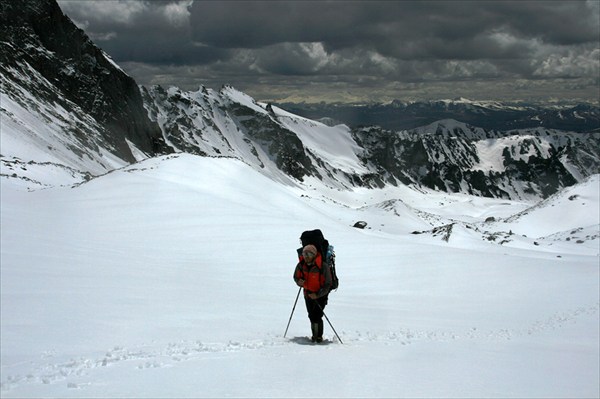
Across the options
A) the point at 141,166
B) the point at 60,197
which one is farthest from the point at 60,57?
the point at 60,197

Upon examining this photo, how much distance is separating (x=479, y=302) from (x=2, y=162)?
42.3 m

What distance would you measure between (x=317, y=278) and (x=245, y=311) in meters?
2.84

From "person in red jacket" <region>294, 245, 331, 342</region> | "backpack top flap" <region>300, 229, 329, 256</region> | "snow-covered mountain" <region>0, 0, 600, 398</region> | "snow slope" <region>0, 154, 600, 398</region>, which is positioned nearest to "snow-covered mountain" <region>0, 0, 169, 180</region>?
"snow-covered mountain" <region>0, 0, 600, 398</region>

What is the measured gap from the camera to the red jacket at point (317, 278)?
1032 cm

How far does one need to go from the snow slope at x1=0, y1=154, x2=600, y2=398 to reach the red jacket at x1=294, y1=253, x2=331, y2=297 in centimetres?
117

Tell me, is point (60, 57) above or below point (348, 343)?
above

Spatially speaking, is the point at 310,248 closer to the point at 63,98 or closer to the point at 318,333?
the point at 318,333

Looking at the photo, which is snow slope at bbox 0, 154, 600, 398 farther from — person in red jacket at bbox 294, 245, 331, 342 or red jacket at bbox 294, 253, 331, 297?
red jacket at bbox 294, 253, 331, 297

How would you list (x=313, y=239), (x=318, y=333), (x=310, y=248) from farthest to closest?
(x=318, y=333) < (x=313, y=239) < (x=310, y=248)

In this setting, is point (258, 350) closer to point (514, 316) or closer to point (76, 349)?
point (76, 349)

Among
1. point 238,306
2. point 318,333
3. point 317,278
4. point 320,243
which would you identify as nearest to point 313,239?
point 320,243

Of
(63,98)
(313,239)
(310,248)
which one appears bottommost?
(310,248)

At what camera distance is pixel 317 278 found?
1036cm

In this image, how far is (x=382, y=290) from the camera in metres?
18.8
